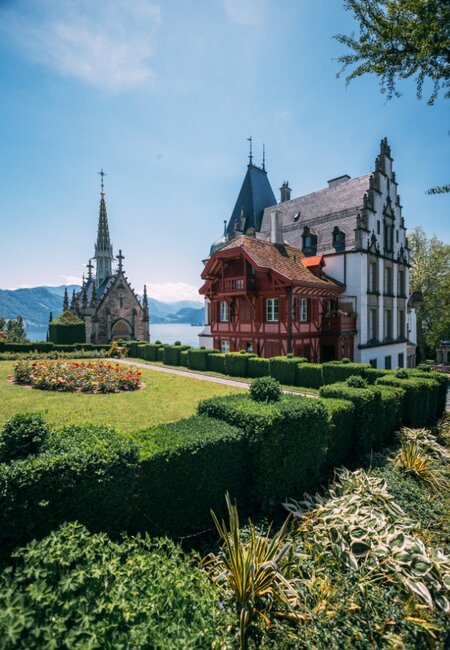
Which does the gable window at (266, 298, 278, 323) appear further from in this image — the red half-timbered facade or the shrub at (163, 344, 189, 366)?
the shrub at (163, 344, 189, 366)

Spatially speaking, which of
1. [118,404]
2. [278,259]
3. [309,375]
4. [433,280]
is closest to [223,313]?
[278,259]

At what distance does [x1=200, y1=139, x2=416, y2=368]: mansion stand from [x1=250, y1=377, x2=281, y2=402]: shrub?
12.9 meters

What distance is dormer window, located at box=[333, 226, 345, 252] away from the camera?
77.0 feet

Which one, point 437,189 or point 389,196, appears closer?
point 437,189

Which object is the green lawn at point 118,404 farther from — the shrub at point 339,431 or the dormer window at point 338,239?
the dormer window at point 338,239

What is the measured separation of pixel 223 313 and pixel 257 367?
7.15 meters

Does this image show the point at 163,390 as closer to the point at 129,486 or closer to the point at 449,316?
the point at 129,486

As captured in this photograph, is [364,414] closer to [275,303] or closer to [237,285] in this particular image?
[275,303]

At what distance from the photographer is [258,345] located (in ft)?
69.8

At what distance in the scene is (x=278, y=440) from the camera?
20.2 feet

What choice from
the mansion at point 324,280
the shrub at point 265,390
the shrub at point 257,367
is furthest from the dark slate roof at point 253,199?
the shrub at point 265,390

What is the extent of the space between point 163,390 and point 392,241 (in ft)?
74.1

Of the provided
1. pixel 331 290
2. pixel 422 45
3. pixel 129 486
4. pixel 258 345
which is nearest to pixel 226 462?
pixel 129 486

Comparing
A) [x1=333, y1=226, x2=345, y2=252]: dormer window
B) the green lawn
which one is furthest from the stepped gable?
the green lawn
